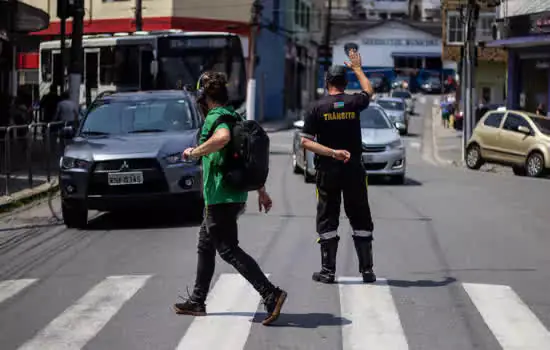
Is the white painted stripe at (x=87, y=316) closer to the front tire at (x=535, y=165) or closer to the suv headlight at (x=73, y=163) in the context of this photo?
the suv headlight at (x=73, y=163)

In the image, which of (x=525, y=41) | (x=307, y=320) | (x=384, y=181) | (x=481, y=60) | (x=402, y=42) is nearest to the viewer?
(x=307, y=320)

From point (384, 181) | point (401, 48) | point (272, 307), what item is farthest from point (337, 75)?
point (401, 48)

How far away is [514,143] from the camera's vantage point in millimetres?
24516

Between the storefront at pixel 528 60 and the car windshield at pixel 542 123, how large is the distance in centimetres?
996

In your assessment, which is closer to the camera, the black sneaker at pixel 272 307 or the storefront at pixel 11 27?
the black sneaker at pixel 272 307

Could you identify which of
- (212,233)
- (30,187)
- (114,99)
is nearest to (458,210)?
(114,99)

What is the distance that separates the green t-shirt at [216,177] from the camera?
23.5 feet

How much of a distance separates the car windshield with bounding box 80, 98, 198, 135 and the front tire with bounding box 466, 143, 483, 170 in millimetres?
13953

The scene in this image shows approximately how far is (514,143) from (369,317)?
1795 centimetres

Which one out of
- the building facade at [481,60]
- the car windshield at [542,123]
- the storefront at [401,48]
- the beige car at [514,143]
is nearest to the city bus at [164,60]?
the beige car at [514,143]

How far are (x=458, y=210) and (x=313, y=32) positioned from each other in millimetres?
61000

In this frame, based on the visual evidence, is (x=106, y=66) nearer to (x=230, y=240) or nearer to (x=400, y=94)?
(x=230, y=240)

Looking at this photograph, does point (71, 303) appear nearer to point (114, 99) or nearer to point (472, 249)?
point (472, 249)

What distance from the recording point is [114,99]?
46.2 feet
